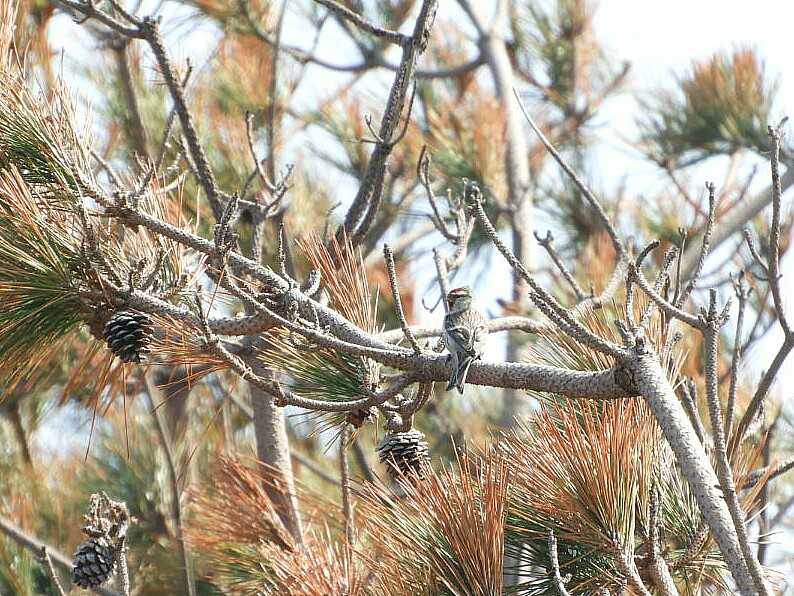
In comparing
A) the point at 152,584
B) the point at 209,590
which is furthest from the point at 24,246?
the point at 152,584

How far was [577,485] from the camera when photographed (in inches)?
60.6

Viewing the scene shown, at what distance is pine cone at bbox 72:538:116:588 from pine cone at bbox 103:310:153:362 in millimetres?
478

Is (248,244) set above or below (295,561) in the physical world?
above

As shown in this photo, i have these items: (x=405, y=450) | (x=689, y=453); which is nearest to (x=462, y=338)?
(x=405, y=450)

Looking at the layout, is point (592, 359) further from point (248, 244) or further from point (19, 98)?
point (248, 244)

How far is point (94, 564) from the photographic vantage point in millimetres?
1861

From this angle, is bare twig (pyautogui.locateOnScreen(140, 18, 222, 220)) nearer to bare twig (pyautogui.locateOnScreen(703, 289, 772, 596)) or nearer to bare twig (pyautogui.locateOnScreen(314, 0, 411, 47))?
bare twig (pyautogui.locateOnScreen(314, 0, 411, 47))

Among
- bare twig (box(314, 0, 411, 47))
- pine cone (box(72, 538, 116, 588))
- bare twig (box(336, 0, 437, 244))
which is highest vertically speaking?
bare twig (box(314, 0, 411, 47))

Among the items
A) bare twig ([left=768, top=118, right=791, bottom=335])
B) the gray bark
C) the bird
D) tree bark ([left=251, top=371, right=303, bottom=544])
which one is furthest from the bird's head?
the gray bark

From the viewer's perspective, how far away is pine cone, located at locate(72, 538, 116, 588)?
1862mm

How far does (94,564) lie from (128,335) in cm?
55

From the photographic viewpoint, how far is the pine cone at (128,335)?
152 cm

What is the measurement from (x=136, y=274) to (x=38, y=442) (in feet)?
8.49

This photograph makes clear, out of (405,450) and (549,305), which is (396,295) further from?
(405,450)
